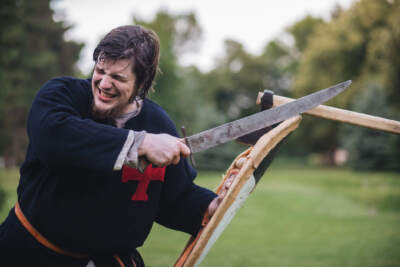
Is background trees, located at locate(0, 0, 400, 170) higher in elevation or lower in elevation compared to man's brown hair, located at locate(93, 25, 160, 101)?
lower

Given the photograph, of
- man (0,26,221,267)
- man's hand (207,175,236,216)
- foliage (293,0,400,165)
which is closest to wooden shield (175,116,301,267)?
man's hand (207,175,236,216)

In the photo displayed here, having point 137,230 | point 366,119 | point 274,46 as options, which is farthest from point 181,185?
point 274,46

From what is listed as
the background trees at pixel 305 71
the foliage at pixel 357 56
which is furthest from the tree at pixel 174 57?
the foliage at pixel 357 56

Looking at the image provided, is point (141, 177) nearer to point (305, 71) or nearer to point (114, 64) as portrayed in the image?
point (114, 64)

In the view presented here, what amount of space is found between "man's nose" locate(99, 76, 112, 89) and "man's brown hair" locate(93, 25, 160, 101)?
0.13m

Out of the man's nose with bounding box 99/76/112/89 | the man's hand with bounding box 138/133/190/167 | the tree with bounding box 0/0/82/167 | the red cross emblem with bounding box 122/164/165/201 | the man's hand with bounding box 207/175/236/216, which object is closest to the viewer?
the man's hand with bounding box 138/133/190/167

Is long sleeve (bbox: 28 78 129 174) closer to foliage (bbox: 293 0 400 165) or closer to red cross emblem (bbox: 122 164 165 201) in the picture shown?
red cross emblem (bbox: 122 164 165 201)

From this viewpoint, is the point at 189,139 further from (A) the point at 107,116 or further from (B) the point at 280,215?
(B) the point at 280,215

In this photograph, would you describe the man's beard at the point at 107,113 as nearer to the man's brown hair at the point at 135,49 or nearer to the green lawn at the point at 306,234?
the man's brown hair at the point at 135,49

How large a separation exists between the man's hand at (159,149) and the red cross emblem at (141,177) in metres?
0.34

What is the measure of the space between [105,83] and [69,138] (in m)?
0.45

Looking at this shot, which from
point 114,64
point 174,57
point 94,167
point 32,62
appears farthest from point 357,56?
point 94,167

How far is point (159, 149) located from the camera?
6.09 ft

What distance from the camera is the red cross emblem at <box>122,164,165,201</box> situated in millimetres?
2133
